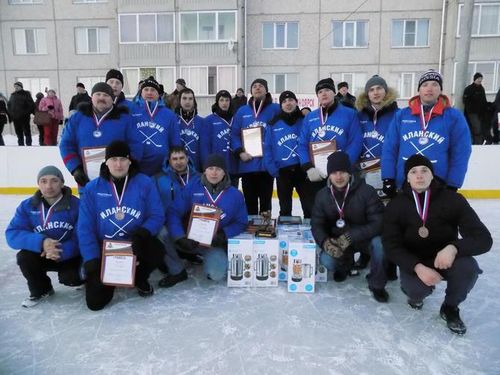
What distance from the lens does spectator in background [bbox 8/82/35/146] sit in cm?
959

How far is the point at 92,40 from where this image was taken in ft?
59.8

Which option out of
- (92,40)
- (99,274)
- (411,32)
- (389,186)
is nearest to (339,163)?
(389,186)

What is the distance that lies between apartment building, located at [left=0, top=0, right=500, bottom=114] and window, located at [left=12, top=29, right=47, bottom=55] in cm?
311

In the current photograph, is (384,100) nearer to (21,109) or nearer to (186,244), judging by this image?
(186,244)

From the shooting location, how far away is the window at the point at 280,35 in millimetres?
17391

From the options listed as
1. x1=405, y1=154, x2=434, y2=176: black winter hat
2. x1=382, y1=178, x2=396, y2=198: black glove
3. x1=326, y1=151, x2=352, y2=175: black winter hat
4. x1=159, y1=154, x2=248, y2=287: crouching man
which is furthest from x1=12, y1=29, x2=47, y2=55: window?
x1=405, y1=154, x2=434, y2=176: black winter hat

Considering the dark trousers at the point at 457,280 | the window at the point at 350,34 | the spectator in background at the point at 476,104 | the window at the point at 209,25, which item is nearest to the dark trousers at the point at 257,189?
the dark trousers at the point at 457,280

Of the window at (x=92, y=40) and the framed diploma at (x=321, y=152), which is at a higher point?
the window at (x=92, y=40)

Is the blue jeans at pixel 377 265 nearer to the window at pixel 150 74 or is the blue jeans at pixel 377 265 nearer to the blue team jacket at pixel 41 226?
the blue team jacket at pixel 41 226

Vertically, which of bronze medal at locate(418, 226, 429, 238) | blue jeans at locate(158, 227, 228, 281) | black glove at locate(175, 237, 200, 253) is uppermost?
bronze medal at locate(418, 226, 429, 238)

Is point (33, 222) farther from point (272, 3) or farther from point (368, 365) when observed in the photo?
point (272, 3)

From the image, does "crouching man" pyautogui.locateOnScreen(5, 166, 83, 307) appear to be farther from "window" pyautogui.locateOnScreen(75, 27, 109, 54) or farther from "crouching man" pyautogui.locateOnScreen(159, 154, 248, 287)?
"window" pyautogui.locateOnScreen(75, 27, 109, 54)

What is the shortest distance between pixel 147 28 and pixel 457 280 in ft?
55.7

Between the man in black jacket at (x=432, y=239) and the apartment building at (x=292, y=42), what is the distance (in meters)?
14.8
